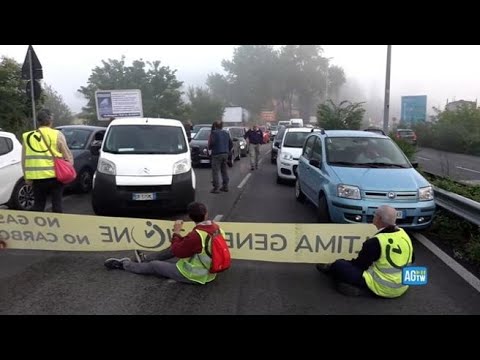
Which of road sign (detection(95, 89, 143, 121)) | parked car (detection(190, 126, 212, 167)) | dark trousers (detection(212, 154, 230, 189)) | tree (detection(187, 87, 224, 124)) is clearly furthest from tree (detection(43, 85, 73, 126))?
dark trousers (detection(212, 154, 230, 189))

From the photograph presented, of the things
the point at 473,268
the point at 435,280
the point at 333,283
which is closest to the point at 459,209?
the point at 473,268

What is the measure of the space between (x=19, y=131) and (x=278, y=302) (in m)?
14.8

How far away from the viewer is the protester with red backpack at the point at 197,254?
4.51 metres

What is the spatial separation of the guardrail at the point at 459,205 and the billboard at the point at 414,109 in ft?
137

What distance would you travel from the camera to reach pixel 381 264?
14.0ft

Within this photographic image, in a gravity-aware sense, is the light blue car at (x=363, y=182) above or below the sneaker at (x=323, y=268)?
above

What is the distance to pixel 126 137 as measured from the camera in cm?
836

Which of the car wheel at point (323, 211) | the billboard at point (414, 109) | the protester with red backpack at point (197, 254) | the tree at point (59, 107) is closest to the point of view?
the protester with red backpack at point (197, 254)

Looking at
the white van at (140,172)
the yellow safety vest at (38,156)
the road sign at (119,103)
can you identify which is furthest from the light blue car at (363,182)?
the road sign at (119,103)

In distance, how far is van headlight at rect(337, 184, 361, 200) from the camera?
6.21 meters

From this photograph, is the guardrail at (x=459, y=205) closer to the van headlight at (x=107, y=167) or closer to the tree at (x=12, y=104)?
the van headlight at (x=107, y=167)

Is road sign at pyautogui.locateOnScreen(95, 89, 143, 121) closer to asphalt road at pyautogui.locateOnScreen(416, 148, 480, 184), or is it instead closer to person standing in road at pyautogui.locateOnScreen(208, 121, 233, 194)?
asphalt road at pyautogui.locateOnScreen(416, 148, 480, 184)

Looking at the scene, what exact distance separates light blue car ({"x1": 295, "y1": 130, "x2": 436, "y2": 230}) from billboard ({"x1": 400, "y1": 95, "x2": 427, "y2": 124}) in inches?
1639

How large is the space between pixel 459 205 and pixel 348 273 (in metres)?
3.11
